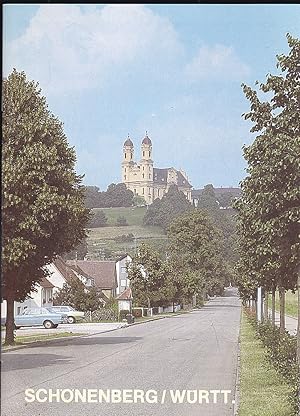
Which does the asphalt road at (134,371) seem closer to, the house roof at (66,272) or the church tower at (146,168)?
the house roof at (66,272)

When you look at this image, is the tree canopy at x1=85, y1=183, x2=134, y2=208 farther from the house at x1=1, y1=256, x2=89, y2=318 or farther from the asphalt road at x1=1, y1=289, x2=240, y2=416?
the asphalt road at x1=1, y1=289, x2=240, y2=416

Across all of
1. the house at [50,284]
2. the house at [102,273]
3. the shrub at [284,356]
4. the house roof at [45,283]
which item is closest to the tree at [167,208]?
the house at [102,273]

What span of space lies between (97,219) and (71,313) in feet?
4.26

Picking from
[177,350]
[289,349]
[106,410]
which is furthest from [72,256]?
[289,349]

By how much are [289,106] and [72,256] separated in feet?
7.20

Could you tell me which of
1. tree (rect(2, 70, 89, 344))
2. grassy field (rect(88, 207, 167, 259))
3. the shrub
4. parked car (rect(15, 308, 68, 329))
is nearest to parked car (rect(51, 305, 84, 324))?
parked car (rect(15, 308, 68, 329))

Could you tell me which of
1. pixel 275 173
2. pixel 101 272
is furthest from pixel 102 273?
pixel 275 173

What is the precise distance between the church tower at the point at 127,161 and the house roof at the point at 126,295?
42.7 inches

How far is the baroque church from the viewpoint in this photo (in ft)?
17.8

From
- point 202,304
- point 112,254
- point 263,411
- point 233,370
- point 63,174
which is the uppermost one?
point 63,174

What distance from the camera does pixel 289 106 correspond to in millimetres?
6715

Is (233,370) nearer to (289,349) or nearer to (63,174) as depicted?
(63,174)

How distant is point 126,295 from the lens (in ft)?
20.6

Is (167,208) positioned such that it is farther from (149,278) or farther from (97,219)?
(149,278)
